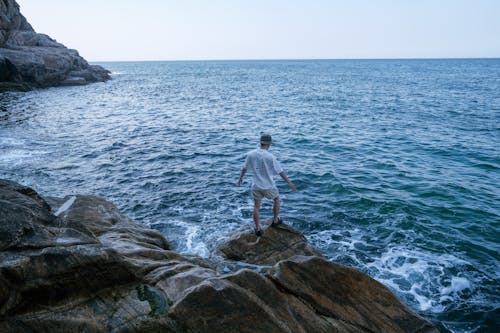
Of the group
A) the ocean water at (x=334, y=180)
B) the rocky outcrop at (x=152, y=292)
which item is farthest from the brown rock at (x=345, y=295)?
the ocean water at (x=334, y=180)

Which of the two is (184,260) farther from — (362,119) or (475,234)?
(362,119)

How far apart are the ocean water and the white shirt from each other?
131 inches

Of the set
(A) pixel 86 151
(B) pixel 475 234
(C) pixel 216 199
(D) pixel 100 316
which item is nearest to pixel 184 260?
(D) pixel 100 316

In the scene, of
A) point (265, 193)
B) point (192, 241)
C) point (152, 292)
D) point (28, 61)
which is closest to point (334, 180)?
point (192, 241)

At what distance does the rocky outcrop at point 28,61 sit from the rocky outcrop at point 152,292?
5163cm

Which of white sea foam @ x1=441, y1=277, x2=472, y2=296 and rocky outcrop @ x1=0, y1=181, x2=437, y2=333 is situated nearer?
rocky outcrop @ x1=0, y1=181, x2=437, y2=333

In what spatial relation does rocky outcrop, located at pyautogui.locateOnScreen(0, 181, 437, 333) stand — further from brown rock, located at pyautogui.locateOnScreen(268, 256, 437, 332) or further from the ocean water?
the ocean water

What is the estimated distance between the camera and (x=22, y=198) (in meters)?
7.98

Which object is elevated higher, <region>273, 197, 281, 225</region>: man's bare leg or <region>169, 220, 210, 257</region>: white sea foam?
<region>273, 197, 281, 225</region>: man's bare leg

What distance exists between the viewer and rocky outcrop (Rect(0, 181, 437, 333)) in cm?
532

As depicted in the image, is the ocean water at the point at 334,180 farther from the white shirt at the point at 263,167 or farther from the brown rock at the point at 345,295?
the white shirt at the point at 263,167

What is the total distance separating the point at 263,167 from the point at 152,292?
4.49m

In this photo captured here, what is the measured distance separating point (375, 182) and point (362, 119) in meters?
17.9

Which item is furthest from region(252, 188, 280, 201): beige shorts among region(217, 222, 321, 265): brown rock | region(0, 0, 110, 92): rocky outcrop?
region(0, 0, 110, 92): rocky outcrop
